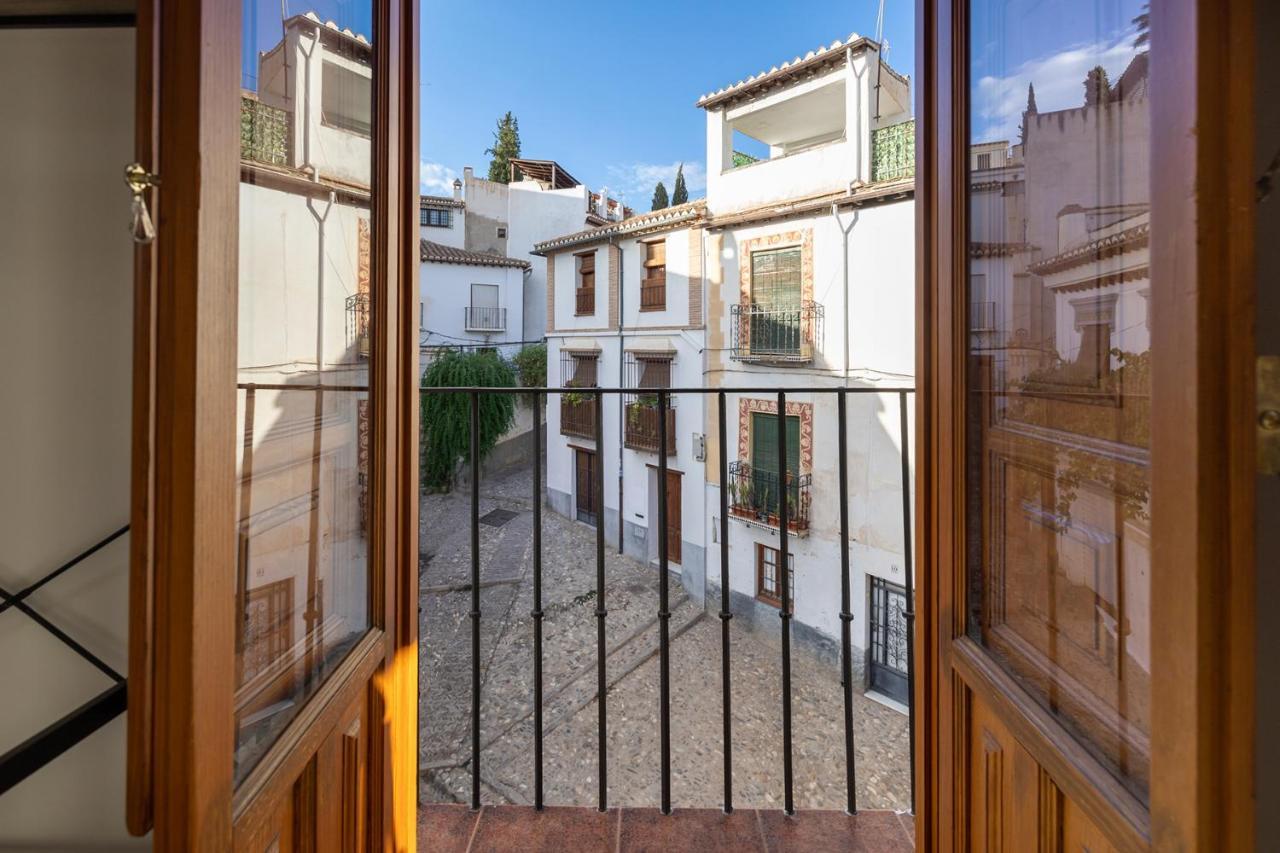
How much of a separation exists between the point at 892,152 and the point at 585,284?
5.21 metres

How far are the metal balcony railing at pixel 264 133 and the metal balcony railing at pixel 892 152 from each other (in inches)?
293

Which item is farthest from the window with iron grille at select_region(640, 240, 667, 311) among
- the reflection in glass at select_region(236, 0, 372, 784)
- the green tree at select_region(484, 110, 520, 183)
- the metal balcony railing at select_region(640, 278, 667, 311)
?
the green tree at select_region(484, 110, 520, 183)

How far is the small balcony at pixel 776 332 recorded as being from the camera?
7.60m

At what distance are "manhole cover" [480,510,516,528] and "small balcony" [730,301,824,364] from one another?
501cm

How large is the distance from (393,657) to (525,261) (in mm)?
14550

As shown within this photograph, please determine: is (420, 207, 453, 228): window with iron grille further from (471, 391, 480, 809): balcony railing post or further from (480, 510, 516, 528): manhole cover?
(471, 391, 480, 809): balcony railing post

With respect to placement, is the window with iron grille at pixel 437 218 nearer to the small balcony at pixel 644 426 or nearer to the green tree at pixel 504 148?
the green tree at pixel 504 148

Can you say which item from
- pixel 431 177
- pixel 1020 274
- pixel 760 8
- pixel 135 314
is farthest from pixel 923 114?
pixel 431 177

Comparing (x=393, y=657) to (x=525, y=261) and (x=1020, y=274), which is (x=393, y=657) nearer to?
(x=1020, y=274)

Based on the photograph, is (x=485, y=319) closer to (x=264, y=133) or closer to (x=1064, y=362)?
(x=264, y=133)

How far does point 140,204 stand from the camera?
454 mm

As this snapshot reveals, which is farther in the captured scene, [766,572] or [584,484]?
[584,484]
